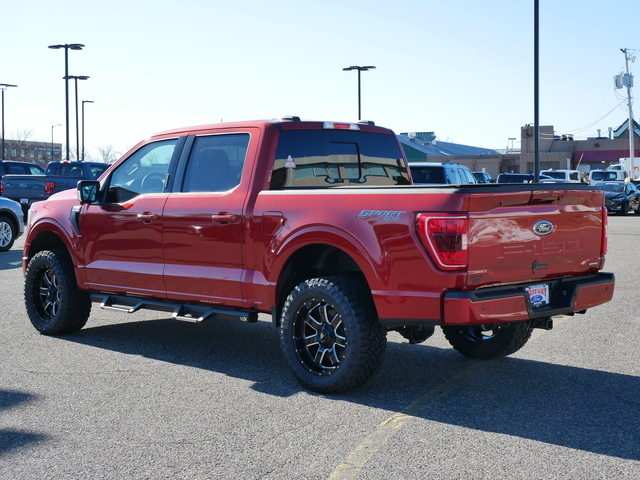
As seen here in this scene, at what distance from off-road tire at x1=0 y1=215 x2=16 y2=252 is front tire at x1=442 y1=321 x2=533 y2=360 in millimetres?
13569

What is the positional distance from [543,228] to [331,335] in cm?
167

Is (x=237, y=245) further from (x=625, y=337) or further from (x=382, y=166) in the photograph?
(x=625, y=337)

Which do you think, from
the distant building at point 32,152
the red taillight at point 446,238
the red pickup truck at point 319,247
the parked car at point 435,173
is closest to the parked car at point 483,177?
the parked car at point 435,173

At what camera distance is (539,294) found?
18.3 ft

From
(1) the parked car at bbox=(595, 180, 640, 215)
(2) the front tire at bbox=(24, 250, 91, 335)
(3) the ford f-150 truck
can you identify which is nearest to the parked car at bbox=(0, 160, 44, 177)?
(3) the ford f-150 truck

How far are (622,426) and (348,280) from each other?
203 centimetres

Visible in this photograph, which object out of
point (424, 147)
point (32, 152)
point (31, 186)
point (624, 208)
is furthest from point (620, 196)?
point (32, 152)

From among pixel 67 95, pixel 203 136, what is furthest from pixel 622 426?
pixel 67 95

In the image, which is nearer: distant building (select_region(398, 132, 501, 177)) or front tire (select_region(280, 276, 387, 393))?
front tire (select_region(280, 276, 387, 393))

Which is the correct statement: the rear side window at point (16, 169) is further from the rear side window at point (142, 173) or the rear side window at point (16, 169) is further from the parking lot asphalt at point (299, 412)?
the rear side window at point (142, 173)

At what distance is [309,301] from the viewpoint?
5934 millimetres

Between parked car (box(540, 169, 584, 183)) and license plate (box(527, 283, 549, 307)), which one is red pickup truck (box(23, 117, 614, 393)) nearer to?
license plate (box(527, 283, 549, 307))

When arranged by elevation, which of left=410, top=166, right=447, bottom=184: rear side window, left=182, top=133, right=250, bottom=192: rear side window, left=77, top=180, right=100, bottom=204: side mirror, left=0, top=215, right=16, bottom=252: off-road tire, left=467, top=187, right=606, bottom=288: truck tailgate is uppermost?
left=410, top=166, right=447, bottom=184: rear side window

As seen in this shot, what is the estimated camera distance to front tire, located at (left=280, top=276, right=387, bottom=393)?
5633 millimetres
